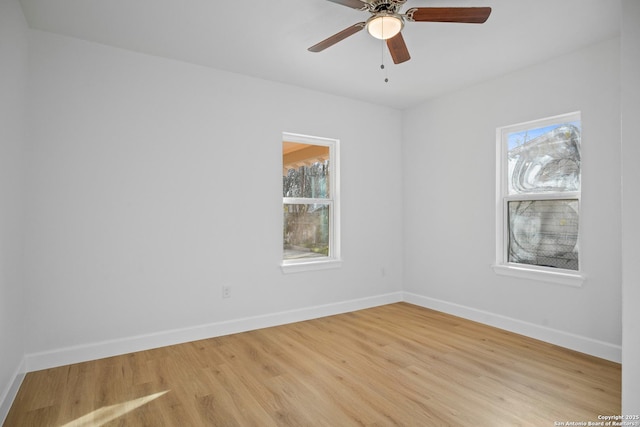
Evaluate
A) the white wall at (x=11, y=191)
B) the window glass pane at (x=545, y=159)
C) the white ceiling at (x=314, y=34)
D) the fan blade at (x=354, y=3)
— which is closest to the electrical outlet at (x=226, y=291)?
the white wall at (x=11, y=191)

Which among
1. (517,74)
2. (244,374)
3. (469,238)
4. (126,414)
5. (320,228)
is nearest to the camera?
(126,414)

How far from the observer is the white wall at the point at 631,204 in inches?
67.1

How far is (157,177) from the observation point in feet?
10.6

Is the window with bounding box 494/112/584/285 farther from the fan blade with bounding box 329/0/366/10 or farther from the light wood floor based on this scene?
the fan blade with bounding box 329/0/366/10

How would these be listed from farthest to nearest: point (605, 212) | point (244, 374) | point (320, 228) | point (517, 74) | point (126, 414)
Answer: point (320, 228) < point (517, 74) < point (605, 212) < point (244, 374) < point (126, 414)

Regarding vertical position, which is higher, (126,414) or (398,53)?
(398,53)

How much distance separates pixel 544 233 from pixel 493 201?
0.57 m

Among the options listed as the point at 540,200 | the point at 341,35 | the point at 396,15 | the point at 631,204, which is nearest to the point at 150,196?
the point at 341,35

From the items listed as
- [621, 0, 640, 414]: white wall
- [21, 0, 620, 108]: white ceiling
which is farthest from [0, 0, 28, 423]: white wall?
[621, 0, 640, 414]: white wall

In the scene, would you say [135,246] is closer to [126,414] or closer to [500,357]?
[126,414]

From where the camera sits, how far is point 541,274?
339cm

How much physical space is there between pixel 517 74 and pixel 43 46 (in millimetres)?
4165

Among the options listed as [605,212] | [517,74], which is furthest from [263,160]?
[605,212]

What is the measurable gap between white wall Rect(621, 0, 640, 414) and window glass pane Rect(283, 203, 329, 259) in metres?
2.95
